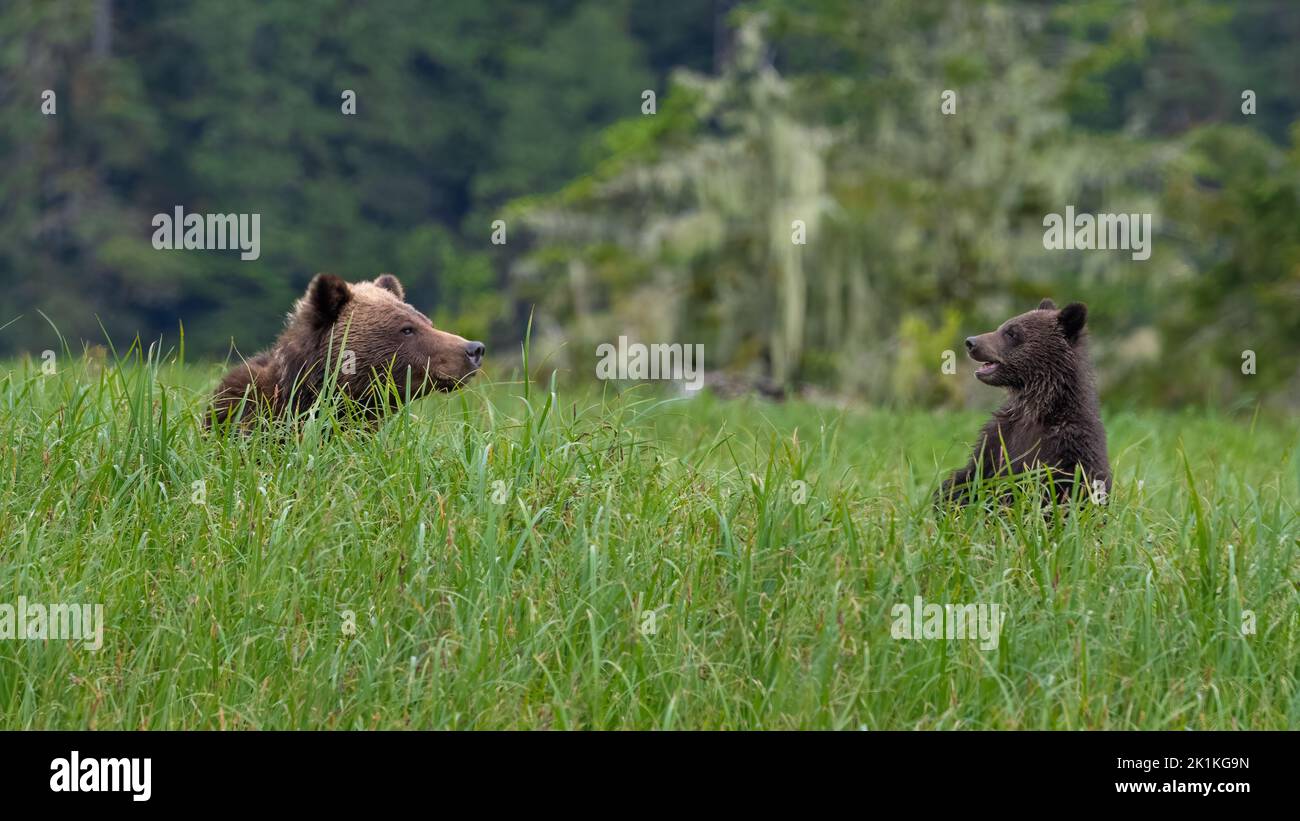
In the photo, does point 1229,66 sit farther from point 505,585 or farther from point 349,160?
point 505,585

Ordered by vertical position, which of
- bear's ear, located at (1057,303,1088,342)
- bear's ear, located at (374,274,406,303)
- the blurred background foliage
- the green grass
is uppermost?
the blurred background foliage

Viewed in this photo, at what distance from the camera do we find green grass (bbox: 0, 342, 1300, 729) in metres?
5.66

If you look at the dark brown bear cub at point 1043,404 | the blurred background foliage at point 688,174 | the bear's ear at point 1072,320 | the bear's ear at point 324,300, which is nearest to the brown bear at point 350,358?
the bear's ear at point 324,300

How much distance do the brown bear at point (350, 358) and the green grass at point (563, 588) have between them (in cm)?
40

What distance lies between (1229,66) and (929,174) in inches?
944

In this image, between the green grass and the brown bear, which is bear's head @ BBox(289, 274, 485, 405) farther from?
the green grass

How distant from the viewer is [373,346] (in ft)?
24.8

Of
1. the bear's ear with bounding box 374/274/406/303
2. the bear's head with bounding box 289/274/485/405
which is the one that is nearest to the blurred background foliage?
the bear's ear with bounding box 374/274/406/303

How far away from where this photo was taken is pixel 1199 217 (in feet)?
69.7

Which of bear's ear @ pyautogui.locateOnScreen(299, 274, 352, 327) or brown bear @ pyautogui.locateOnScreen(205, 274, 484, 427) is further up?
bear's ear @ pyautogui.locateOnScreen(299, 274, 352, 327)

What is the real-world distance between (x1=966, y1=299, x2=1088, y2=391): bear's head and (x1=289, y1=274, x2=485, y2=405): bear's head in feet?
8.06

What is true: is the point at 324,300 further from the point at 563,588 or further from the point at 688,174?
the point at 688,174

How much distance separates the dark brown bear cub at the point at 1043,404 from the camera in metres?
7.45

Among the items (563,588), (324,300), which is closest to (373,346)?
(324,300)
